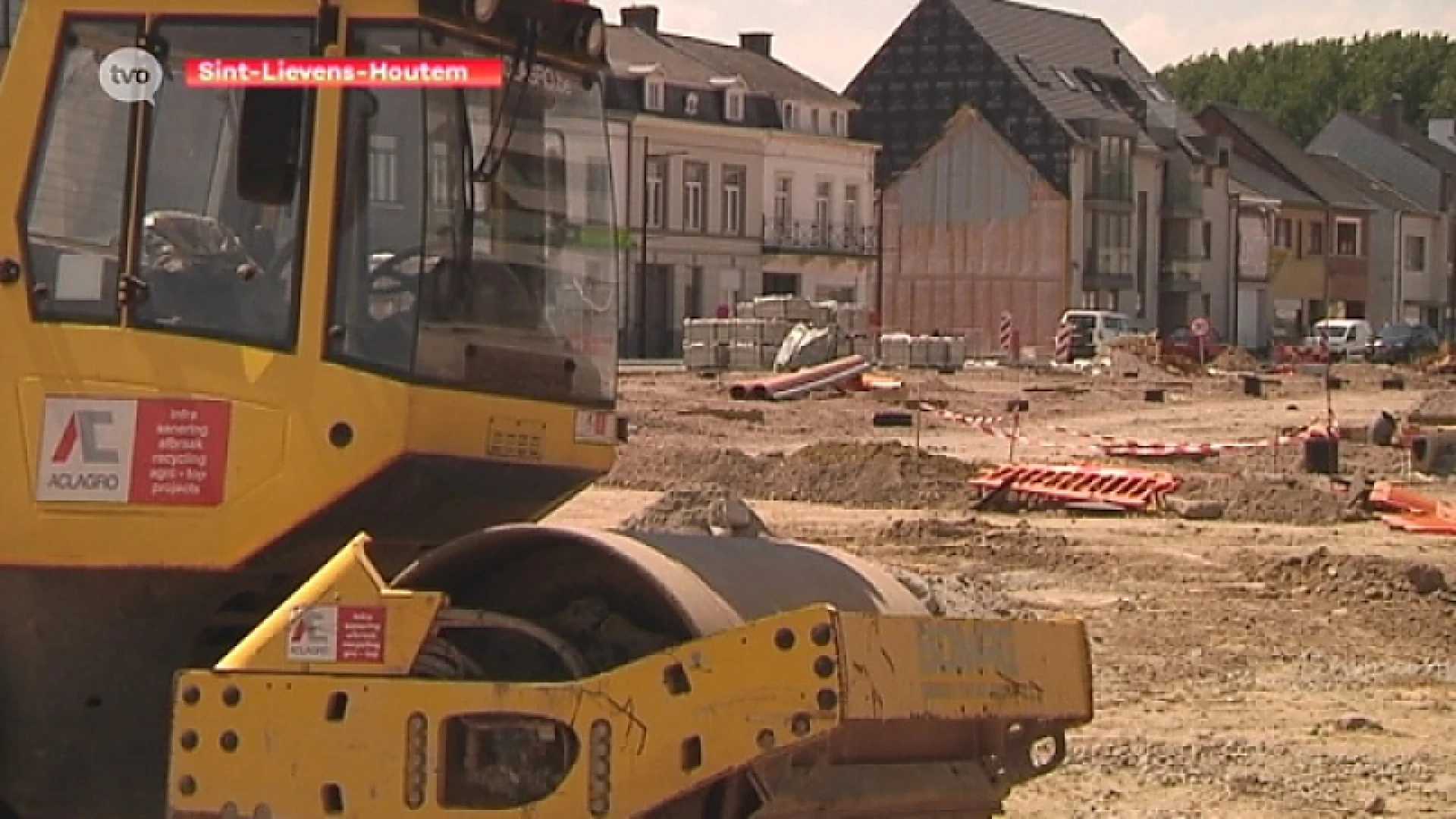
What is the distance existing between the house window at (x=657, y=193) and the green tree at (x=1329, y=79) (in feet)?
278

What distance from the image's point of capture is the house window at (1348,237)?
339 feet

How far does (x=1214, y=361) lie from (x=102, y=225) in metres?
59.9

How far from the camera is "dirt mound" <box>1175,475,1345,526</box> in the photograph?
24.6m

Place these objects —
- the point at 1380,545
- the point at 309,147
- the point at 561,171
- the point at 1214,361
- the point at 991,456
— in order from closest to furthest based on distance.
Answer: the point at 309,147, the point at 561,171, the point at 1380,545, the point at 991,456, the point at 1214,361

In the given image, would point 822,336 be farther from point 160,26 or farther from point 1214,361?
point 160,26

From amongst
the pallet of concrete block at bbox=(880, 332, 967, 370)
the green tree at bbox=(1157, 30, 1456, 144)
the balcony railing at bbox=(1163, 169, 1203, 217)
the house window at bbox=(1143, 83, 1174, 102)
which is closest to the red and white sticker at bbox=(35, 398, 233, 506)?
the pallet of concrete block at bbox=(880, 332, 967, 370)

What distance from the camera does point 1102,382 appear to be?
54.1 meters

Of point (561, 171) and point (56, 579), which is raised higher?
point (561, 171)

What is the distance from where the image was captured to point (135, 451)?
7699 mm

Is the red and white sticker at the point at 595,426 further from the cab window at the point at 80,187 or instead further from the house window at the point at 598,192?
the cab window at the point at 80,187

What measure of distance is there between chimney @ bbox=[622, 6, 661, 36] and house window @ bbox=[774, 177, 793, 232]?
5370mm

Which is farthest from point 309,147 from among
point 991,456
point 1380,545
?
point 991,456

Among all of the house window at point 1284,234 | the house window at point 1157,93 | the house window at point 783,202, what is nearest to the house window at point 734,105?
the house window at point 783,202

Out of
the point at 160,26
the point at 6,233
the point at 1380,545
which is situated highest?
the point at 160,26
